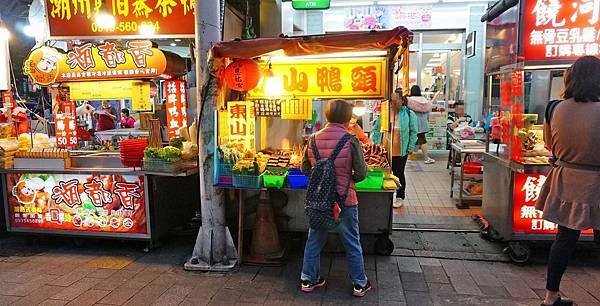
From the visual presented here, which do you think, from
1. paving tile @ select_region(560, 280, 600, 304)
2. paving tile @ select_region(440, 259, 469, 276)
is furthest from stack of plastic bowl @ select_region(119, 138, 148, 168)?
paving tile @ select_region(560, 280, 600, 304)

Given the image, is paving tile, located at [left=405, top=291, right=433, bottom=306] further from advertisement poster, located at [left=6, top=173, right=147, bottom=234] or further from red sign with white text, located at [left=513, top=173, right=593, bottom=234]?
advertisement poster, located at [left=6, top=173, right=147, bottom=234]

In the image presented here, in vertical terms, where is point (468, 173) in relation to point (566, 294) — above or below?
above

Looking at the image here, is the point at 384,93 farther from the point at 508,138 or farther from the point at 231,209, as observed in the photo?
the point at 231,209

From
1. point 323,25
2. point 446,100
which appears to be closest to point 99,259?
point 323,25

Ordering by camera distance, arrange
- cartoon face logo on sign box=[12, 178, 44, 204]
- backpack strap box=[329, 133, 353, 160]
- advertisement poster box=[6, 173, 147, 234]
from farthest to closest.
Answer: cartoon face logo on sign box=[12, 178, 44, 204] < advertisement poster box=[6, 173, 147, 234] < backpack strap box=[329, 133, 353, 160]

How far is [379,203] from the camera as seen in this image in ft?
17.0

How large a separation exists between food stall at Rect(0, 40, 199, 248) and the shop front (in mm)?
13

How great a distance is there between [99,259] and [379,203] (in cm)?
359

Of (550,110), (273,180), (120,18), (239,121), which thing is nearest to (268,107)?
(239,121)

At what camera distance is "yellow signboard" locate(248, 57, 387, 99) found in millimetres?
5328

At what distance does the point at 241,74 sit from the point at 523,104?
3.32m

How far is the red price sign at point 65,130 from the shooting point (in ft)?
20.7

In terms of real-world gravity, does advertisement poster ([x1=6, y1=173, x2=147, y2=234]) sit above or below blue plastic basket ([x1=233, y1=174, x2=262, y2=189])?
below

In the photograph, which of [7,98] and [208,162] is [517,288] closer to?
[208,162]
